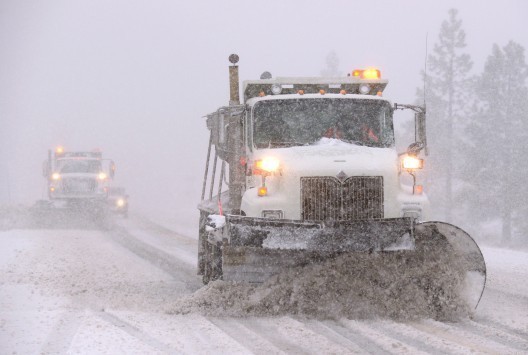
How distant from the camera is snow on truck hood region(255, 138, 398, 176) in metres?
7.63

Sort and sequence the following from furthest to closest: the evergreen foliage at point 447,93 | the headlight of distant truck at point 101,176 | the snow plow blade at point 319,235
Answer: the evergreen foliage at point 447,93
the headlight of distant truck at point 101,176
the snow plow blade at point 319,235

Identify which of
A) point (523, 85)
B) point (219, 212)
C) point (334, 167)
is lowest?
point (219, 212)

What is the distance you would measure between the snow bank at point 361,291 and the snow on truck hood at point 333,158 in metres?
1.00

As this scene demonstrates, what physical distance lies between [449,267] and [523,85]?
3127 cm

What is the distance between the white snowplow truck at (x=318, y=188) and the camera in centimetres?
703

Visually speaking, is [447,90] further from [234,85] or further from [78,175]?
[234,85]

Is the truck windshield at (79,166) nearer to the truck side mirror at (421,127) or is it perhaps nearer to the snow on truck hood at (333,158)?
the snow on truck hood at (333,158)

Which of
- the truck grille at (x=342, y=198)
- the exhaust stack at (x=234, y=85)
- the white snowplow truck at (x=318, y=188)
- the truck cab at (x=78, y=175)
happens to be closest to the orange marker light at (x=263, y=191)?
the white snowplow truck at (x=318, y=188)

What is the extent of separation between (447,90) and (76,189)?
2356 cm

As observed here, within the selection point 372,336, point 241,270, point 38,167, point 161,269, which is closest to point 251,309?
point 241,270

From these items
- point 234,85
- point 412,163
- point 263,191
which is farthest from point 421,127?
point 234,85

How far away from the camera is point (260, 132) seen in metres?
8.75

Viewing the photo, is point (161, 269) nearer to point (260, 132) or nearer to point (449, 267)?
point (260, 132)

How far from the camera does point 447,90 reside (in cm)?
3909
